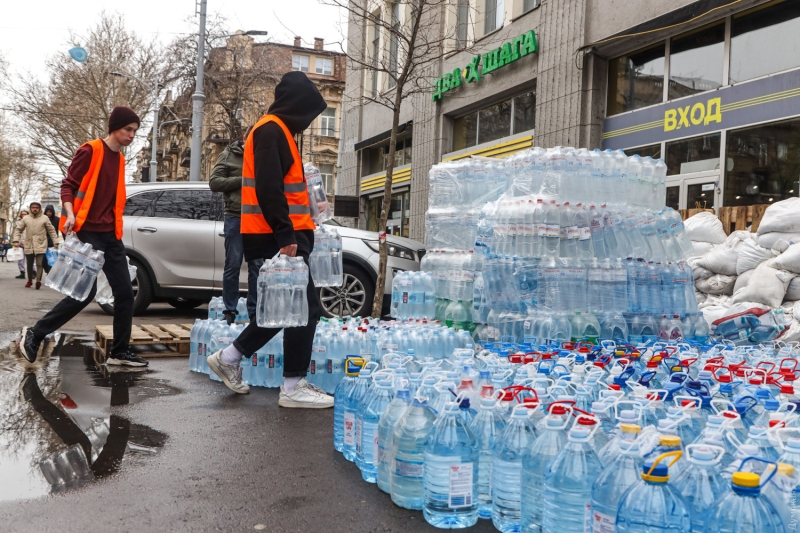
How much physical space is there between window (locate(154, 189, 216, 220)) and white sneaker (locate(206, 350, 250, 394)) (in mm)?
4917

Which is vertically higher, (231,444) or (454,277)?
(454,277)

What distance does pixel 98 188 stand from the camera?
5754 millimetres

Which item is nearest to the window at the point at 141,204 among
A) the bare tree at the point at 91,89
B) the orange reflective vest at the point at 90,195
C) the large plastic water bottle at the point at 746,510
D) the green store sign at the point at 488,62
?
the orange reflective vest at the point at 90,195

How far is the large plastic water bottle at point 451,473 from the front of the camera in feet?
8.79

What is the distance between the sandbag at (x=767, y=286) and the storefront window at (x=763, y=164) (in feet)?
12.2

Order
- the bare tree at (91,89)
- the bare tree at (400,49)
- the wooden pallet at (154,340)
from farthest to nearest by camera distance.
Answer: the bare tree at (91,89), the bare tree at (400,49), the wooden pallet at (154,340)

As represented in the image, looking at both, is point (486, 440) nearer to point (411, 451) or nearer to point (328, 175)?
point (411, 451)

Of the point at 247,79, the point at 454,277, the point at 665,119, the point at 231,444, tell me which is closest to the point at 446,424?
the point at 231,444

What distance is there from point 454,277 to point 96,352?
3534mm

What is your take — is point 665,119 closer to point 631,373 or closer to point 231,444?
point 631,373

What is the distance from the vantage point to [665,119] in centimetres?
1152

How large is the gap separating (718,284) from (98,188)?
5.97 m

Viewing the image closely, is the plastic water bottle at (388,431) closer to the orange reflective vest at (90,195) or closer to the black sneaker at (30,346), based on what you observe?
the orange reflective vest at (90,195)

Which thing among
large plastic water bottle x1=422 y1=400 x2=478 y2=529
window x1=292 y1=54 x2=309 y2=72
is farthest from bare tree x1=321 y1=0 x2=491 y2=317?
window x1=292 y1=54 x2=309 y2=72
